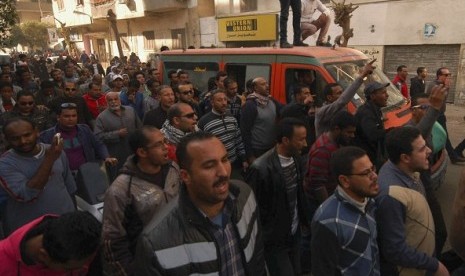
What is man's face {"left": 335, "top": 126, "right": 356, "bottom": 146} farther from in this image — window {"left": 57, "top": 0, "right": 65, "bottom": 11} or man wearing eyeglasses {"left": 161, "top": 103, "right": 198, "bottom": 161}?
window {"left": 57, "top": 0, "right": 65, "bottom": 11}

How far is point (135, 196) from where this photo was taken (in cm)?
236

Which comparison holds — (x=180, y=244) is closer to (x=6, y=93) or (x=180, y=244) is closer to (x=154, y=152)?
(x=154, y=152)

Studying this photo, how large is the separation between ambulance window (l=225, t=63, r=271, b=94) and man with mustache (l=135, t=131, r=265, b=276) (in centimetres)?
453

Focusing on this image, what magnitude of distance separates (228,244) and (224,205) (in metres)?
0.19

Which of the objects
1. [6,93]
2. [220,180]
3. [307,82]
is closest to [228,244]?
[220,180]

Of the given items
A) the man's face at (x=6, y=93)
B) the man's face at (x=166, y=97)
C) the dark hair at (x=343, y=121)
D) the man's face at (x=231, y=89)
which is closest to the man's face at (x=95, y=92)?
the man's face at (x=6, y=93)

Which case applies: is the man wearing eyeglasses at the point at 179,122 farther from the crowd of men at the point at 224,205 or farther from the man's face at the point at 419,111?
the man's face at the point at 419,111

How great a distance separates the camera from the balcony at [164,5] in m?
19.6

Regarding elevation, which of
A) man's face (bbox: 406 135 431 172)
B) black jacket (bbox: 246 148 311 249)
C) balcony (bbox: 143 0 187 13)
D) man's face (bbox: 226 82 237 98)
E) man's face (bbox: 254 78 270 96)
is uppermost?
balcony (bbox: 143 0 187 13)

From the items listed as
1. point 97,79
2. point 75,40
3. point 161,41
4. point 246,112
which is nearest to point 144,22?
point 161,41

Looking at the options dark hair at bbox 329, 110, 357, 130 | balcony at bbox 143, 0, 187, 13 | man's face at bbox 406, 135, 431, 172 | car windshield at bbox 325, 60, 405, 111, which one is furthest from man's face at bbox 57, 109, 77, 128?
balcony at bbox 143, 0, 187, 13

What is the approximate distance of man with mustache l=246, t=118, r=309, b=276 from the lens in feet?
9.47

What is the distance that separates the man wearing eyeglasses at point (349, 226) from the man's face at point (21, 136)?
220 centimetres

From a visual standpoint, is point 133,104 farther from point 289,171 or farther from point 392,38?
point 392,38
